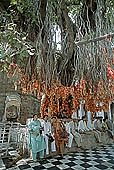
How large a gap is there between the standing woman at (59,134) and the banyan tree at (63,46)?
522 mm

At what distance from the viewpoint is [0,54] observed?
1.14m

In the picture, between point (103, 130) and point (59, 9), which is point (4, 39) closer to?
point (59, 9)

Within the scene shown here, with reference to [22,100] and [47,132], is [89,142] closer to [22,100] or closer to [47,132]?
[47,132]

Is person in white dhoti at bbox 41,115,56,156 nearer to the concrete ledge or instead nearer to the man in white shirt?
the concrete ledge

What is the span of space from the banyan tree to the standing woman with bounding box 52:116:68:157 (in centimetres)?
52

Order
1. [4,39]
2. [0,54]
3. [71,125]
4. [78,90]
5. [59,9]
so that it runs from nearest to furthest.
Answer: [0,54] → [4,39] → [59,9] → [78,90] → [71,125]

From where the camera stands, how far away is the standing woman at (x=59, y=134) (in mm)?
3223

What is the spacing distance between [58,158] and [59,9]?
2.78m

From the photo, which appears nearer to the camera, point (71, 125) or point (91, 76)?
point (91, 76)

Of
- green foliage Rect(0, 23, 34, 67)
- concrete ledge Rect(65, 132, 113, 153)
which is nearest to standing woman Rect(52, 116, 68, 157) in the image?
concrete ledge Rect(65, 132, 113, 153)

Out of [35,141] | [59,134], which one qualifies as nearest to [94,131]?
[59,134]

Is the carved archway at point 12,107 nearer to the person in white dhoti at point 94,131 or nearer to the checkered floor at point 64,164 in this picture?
the person in white dhoti at point 94,131

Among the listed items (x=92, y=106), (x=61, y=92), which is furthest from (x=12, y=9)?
(x=92, y=106)

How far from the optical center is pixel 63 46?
2.49 metres
